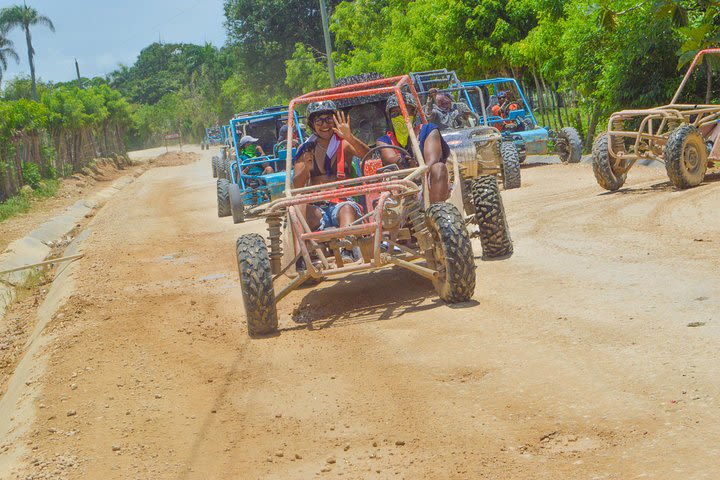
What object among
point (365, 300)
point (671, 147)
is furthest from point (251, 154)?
point (365, 300)

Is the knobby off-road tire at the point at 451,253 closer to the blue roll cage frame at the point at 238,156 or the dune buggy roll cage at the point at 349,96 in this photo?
the dune buggy roll cage at the point at 349,96

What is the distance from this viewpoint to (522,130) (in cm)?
2088

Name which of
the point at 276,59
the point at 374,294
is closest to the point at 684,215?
the point at 374,294

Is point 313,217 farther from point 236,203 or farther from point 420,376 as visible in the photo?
point 236,203

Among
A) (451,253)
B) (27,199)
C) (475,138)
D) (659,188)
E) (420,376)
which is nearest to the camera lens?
(420,376)

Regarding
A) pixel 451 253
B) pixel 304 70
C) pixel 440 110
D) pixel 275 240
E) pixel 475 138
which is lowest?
pixel 451 253

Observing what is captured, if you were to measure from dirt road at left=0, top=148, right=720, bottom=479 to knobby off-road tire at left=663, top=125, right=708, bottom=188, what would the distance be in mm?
1567

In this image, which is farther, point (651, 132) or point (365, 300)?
point (651, 132)

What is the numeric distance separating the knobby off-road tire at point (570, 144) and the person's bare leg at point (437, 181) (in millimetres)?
11742

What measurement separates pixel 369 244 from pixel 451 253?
624mm

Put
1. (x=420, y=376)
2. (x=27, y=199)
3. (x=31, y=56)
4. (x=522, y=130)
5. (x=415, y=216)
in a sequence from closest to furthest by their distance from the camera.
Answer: (x=420, y=376) → (x=415, y=216) → (x=522, y=130) → (x=27, y=199) → (x=31, y=56)

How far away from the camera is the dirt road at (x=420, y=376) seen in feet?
14.4

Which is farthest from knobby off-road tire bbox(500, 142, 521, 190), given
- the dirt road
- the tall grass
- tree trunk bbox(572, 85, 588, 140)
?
the tall grass

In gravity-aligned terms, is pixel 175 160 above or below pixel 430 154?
below
